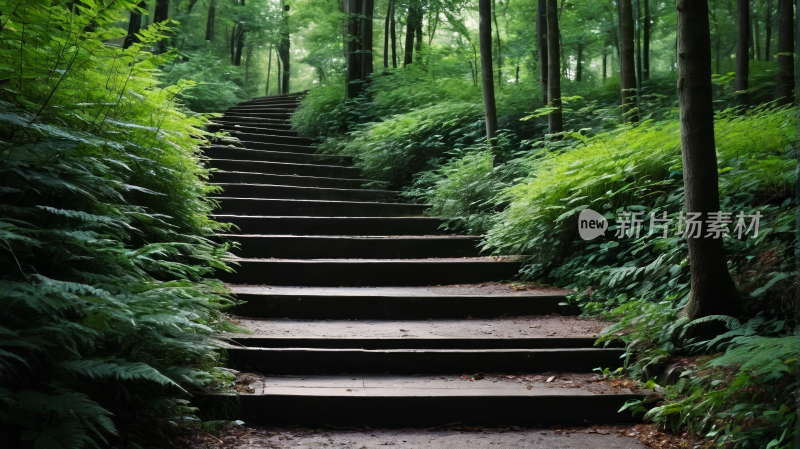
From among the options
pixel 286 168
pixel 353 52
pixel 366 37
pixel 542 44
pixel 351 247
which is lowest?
pixel 351 247

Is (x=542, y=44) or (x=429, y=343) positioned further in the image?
(x=542, y=44)

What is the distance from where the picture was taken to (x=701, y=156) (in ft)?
9.95

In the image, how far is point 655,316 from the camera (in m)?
3.25

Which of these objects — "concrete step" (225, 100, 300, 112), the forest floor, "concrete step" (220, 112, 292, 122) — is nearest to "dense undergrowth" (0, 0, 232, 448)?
the forest floor

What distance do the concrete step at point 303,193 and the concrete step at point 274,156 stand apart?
1380 millimetres

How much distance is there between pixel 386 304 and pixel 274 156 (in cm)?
475

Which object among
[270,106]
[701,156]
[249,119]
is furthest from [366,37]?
[701,156]

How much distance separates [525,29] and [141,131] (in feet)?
48.4

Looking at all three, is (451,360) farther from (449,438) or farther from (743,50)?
(743,50)

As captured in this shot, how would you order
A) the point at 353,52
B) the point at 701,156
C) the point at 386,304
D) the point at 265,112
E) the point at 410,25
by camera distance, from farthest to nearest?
the point at 410,25 → the point at 265,112 → the point at 353,52 → the point at 386,304 → the point at 701,156

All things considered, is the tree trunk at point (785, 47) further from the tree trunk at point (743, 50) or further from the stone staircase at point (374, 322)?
the stone staircase at point (374, 322)

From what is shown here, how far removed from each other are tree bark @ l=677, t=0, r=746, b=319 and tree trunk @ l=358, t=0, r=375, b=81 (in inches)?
337

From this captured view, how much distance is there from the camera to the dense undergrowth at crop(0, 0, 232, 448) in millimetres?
1856

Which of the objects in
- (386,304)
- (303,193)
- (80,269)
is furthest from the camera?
(303,193)
